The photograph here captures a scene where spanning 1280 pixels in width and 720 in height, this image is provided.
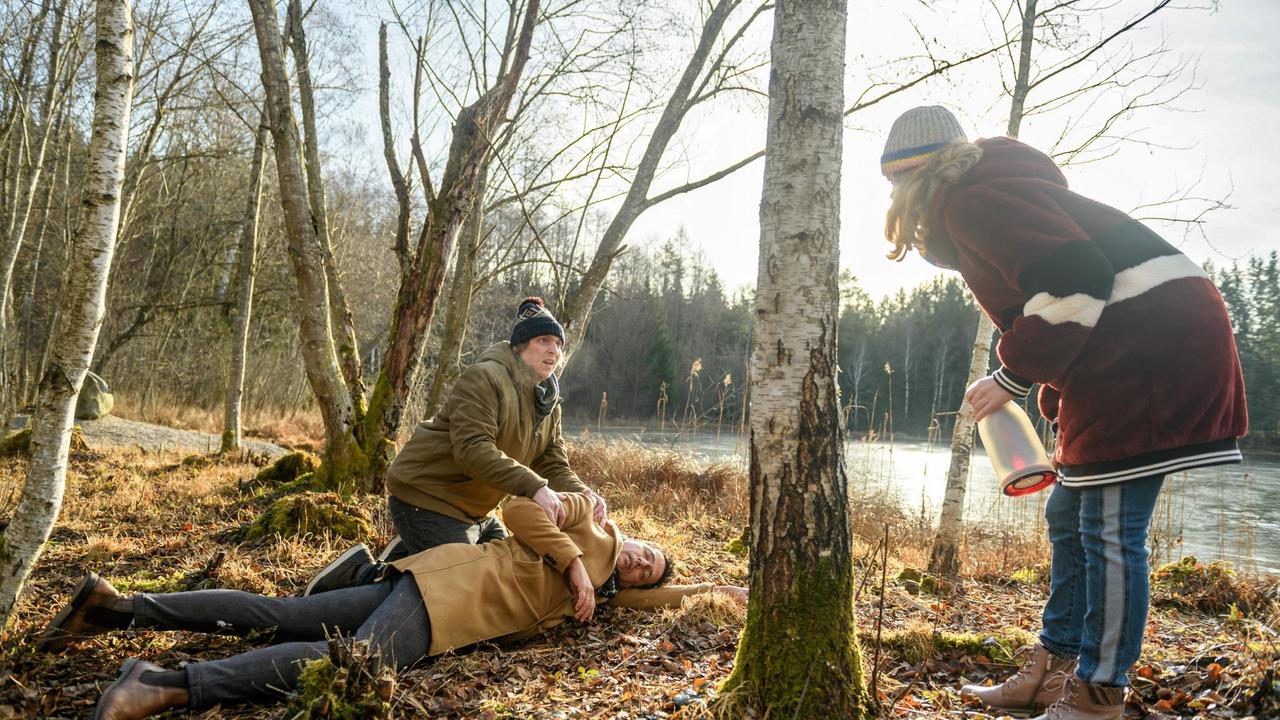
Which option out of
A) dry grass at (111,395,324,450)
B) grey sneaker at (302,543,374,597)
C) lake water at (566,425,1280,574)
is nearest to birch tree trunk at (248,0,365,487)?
grey sneaker at (302,543,374,597)

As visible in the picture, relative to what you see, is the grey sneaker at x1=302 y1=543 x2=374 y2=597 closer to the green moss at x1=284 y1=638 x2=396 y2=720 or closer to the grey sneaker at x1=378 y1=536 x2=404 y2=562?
the grey sneaker at x1=378 y1=536 x2=404 y2=562

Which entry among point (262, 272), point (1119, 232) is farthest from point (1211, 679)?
point (262, 272)

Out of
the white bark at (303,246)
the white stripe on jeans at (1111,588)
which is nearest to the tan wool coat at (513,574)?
the white stripe on jeans at (1111,588)

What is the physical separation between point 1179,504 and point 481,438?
A: 11.1 m

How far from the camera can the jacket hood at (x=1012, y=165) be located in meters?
1.96

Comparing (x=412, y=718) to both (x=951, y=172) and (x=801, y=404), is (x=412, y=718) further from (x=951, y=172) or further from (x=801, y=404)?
(x=951, y=172)

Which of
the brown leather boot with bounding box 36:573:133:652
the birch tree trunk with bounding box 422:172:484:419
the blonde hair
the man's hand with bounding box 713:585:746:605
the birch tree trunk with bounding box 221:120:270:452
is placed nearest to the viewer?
the blonde hair

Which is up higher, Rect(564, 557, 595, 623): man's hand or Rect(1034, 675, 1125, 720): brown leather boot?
Rect(1034, 675, 1125, 720): brown leather boot

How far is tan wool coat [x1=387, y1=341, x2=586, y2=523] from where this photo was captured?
3152 mm

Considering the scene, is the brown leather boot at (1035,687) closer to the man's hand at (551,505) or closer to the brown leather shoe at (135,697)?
the man's hand at (551,505)

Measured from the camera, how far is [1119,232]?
1880 millimetres

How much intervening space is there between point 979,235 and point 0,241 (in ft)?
36.7

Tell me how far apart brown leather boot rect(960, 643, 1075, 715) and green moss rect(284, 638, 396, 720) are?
1840 mm

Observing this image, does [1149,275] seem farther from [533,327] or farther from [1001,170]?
[533,327]
